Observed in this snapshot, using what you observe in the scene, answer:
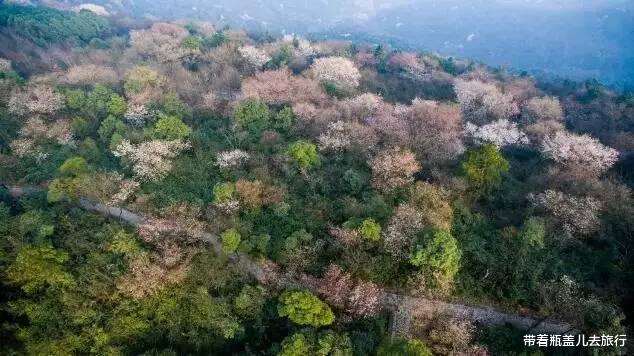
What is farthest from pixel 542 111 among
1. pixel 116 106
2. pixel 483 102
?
pixel 116 106

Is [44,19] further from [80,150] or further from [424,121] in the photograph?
[424,121]

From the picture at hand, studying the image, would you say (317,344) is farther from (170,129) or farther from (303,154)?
(170,129)

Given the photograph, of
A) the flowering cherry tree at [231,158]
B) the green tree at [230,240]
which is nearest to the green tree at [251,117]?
the flowering cherry tree at [231,158]

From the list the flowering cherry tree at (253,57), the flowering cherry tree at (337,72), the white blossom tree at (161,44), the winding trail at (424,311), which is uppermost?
the white blossom tree at (161,44)

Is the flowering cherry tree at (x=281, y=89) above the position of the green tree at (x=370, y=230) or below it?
above

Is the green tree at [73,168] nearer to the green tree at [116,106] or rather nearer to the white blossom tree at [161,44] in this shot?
the green tree at [116,106]
